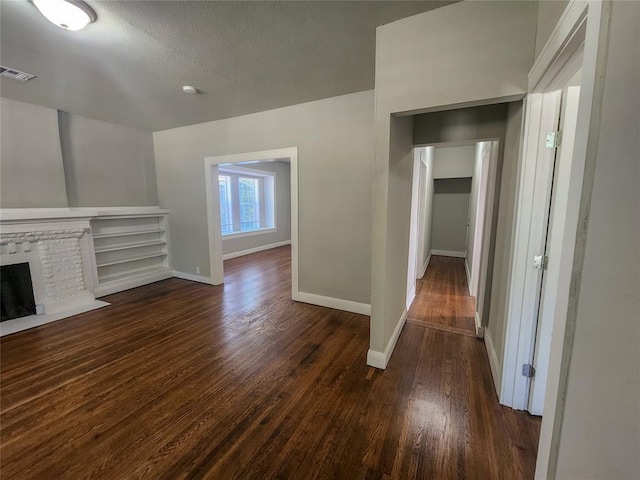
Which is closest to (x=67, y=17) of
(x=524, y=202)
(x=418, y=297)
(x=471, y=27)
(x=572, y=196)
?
(x=471, y=27)

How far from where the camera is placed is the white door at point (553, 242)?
144 cm

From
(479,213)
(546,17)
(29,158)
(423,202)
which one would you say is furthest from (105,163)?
(479,213)

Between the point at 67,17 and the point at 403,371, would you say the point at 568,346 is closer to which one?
the point at 403,371

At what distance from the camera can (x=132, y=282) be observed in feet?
13.8

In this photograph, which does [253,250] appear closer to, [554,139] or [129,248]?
[129,248]

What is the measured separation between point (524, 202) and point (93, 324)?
14.2 ft

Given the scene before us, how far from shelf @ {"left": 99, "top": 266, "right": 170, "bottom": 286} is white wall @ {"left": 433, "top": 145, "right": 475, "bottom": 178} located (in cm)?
632

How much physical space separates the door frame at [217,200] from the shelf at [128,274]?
1.16 meters

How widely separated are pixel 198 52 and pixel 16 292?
11.3 feet

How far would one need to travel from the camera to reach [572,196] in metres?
0.82

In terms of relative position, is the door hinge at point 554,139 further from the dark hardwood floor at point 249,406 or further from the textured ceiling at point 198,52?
the dark hardwood floor at point 249,406

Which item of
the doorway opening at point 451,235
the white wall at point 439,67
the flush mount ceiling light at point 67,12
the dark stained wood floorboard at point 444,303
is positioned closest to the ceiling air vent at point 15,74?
the flush mount ceiling light at point 67,12

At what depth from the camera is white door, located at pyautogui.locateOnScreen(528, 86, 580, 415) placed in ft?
4.71

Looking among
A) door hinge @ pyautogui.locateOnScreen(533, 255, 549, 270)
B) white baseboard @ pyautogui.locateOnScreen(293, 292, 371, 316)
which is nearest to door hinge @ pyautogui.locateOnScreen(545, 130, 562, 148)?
door hinge @ pyautogui.locateOnScreen(533, 255, 549, 270)
